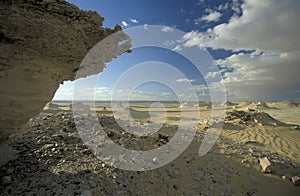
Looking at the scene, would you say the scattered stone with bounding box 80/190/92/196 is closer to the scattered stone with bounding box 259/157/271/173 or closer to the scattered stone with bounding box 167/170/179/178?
the scattered stone with bounding box 167/170/179/178

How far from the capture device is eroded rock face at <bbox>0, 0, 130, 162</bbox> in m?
2.65

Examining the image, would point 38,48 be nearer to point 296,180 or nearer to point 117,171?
point 117,171

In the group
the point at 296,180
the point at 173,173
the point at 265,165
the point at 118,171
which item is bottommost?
the point at 296,180

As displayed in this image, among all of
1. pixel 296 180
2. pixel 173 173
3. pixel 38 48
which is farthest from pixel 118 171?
pixel 296 180

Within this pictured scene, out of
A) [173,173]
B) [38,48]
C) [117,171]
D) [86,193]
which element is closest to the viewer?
[38,48]

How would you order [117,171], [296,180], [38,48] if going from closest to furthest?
[38,48] < [117,171] < [296,180]

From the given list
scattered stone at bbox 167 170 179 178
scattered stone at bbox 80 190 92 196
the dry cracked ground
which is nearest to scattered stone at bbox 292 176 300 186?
the dry cracked ground

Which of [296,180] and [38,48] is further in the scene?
[296,180]

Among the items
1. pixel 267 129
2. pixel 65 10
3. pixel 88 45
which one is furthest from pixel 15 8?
pixel 267 129

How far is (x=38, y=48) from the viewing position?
3.06 m

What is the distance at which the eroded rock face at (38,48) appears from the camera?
2.65 m

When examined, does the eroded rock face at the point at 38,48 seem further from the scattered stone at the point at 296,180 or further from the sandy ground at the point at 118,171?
the scattered stone at the point at 296,180

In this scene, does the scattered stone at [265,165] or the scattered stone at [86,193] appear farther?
the scattered stone at [265,165]

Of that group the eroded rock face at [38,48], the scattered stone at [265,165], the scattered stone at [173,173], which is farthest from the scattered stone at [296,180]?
the eroded rock face at [38,48]
